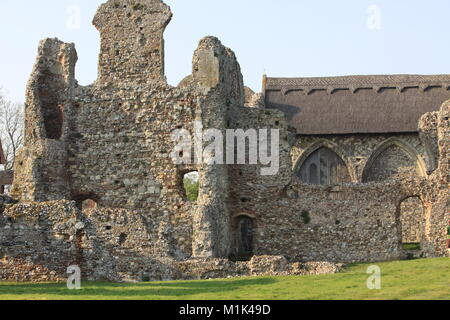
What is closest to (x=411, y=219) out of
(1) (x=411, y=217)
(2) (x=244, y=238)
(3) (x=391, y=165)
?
(1) (x=411, y=217)

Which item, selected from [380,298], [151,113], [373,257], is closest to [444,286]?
[380,298]

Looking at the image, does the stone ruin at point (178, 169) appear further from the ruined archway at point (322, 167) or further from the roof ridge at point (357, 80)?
the roof ridge at point (357, 80)

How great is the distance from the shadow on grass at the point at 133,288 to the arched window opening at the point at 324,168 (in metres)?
26.7

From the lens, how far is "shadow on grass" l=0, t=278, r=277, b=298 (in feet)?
67.6

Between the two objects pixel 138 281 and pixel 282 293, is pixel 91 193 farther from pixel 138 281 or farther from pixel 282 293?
pixel 282 293

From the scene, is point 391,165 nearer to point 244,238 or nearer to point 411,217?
point 411,217

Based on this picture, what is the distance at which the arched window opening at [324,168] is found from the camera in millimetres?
50969

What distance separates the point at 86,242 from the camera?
81.5ft

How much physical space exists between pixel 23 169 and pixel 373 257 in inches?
570

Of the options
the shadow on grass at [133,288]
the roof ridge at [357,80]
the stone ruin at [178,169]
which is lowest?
the shadow on grass at [133,288]

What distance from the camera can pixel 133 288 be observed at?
22.2 m

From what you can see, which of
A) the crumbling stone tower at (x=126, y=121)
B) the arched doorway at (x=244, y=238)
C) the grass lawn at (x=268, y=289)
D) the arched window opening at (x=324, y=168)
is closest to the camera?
the grass lawn at (x=268, y=289)

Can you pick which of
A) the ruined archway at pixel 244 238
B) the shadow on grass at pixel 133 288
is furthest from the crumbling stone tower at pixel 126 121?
the shadow on grass at pixel 133 288

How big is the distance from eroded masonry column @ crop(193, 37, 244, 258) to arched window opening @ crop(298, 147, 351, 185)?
52.1 feet
